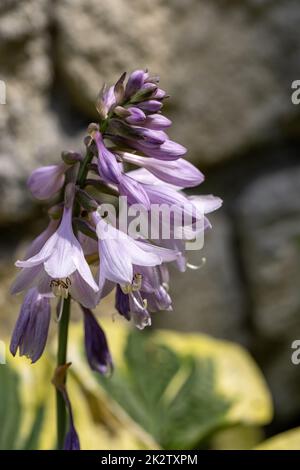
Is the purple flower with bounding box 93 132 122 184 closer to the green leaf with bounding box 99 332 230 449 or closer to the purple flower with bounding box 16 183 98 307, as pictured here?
the purple flower with bounding box 16 183 98 307

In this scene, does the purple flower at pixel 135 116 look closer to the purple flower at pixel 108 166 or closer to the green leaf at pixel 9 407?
the purple flower at pixel 108 166

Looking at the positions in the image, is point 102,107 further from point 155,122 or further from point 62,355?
point 62,355

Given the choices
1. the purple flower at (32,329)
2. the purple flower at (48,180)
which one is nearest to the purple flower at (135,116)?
the purple flower at (48,180)

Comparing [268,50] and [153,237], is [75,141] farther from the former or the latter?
[153,237]

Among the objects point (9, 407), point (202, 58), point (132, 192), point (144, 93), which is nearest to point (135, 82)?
point (144, 93)

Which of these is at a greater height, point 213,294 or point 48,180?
point 48,180

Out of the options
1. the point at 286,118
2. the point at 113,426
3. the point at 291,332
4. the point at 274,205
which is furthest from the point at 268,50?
the point at 113,426
